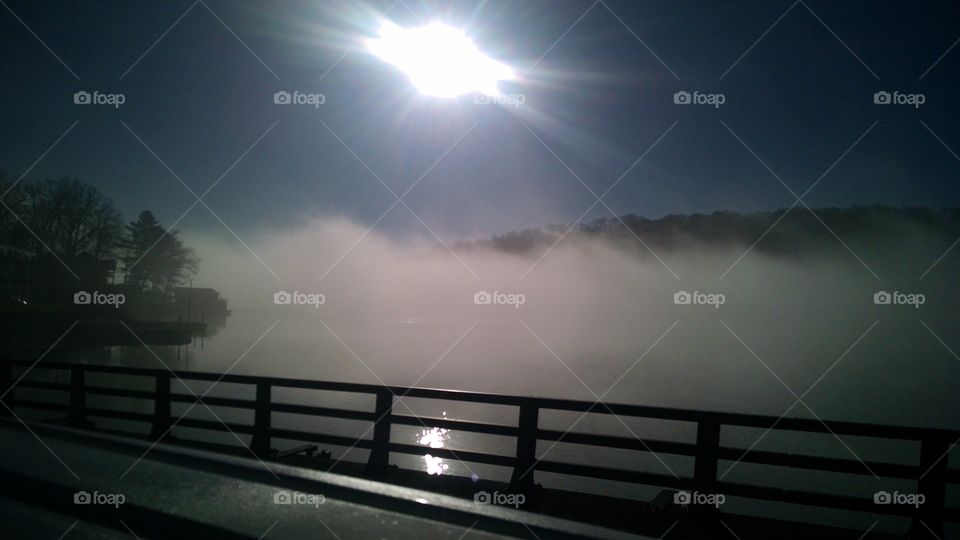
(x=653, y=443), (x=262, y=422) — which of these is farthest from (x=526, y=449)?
(x=262, y=422)

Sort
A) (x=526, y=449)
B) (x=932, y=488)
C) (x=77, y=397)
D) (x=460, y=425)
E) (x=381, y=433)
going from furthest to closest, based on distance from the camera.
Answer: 1. (x=77, y=397)
2. (x=381, y=433)
3. (x=460, y=425)
4. (x=526, y=449)
5. (x=932, y=488)

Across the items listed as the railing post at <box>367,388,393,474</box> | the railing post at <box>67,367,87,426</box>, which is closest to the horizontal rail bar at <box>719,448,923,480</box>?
the railing post at <box>367,388,393,474</box>

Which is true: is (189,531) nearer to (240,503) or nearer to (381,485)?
(240,503)

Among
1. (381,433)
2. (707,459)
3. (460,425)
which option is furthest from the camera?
(381,433)

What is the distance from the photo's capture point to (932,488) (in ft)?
15.4

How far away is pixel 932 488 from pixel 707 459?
181 cm

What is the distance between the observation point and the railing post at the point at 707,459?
5.22 metres

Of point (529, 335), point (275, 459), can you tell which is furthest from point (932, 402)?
point (529, 335)

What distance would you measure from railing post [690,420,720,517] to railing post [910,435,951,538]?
162 cm

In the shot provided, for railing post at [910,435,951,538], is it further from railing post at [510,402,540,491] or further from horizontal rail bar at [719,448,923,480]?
railing post at [510,402,540,491]

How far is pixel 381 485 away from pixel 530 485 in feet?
9.12

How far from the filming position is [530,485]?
5.81 m

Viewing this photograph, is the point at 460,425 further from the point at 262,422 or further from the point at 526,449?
the point at 262,422

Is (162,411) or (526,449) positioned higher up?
(162,411)
